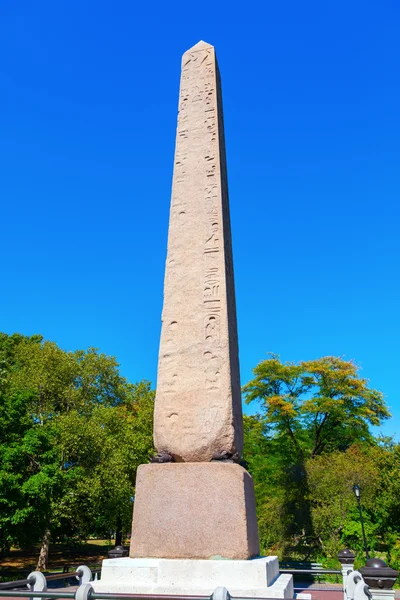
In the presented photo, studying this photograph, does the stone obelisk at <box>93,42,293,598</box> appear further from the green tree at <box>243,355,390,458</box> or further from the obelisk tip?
the green tree at <box>243,355,390,458</box>

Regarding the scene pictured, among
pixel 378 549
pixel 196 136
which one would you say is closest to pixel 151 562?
pixel 196 136

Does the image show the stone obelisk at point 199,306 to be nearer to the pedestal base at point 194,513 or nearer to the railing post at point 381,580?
the pedestal base at point 194,513

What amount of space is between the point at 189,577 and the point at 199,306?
284cm

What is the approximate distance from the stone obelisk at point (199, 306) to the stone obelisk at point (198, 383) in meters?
0.01

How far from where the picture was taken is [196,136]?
7.12 meters

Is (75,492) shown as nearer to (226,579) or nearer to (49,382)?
(49,382)

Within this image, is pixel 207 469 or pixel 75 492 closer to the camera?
pixel 207 469

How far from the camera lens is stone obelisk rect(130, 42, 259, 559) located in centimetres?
494

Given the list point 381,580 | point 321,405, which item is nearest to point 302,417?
point 321,405

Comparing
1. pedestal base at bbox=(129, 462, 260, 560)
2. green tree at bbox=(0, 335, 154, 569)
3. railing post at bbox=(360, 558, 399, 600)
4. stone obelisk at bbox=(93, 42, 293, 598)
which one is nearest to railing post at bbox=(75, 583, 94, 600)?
stone obelisk at bbox=(93, 42, 293, 598)

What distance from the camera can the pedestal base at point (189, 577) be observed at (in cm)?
436

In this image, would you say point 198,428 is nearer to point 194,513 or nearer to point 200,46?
point 194,513

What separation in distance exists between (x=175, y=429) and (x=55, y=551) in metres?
30.7

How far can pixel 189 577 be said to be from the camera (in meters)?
4.57
